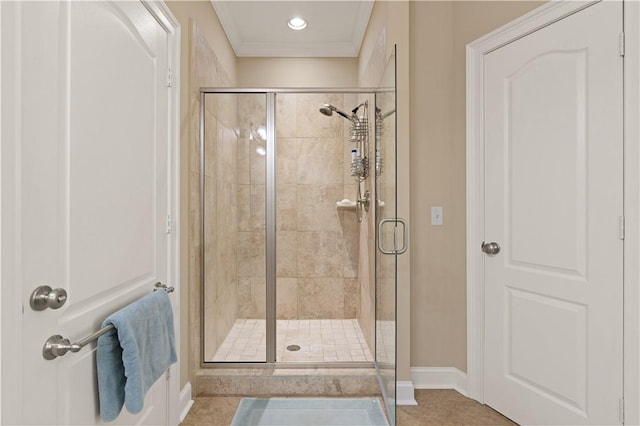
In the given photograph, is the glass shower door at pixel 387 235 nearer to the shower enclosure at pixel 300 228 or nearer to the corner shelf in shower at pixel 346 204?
the shower enclosure at pixel 300 228

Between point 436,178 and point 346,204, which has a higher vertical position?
point 436,178

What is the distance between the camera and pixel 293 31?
3268 millimetres

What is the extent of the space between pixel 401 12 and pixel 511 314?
6.06 feet

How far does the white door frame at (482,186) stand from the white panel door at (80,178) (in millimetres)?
1748

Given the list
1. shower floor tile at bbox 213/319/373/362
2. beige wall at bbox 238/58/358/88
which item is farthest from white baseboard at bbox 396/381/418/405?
beige wall at bbox 238/58/358/88

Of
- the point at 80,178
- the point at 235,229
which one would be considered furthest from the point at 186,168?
the point at 80,178

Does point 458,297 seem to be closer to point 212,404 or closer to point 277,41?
point 212,404

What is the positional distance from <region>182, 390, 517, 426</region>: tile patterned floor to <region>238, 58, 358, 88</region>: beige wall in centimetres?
284

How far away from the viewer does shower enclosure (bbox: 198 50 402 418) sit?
218cm

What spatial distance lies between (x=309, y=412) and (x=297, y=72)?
9.93 feet

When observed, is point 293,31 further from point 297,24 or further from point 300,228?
point 300,228

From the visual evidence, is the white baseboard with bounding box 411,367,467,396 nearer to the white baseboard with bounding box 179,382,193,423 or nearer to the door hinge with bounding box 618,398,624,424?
the door hinge with bounding box 618,398,624,424

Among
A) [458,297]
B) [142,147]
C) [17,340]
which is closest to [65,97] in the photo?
[142,147]

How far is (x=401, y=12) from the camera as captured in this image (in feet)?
7.10
